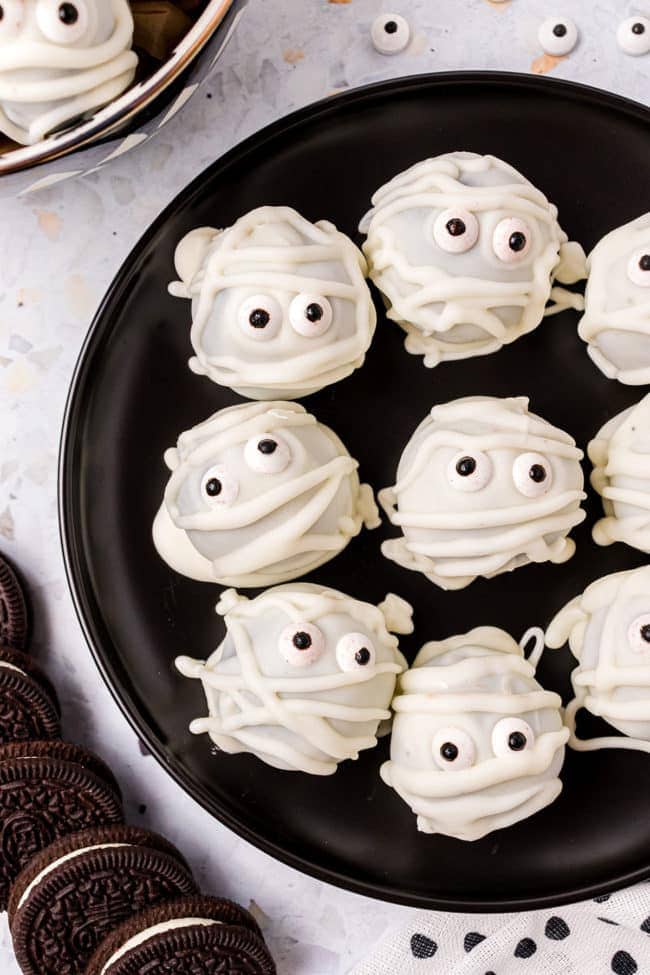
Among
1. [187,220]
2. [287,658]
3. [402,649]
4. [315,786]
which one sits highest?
[187,220]

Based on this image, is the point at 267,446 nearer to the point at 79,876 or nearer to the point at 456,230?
the point at 456,230

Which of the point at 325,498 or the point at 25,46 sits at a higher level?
the point at 25,46

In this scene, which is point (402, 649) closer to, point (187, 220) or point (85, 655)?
point (85, 655)

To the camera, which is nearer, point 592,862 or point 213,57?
point 213,57

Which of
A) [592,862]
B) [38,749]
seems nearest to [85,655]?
[38,749]

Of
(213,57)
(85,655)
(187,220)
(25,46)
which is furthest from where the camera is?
(85,655)

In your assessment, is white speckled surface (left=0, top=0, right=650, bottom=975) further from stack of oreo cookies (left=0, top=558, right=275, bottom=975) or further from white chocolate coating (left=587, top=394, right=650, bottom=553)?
white chocolate coating (left=587, top=394, right=650, bottom=553)

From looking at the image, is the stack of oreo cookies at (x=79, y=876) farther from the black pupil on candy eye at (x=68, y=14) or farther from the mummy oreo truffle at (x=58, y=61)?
the black pupil on candy eye at (x=68, y=14)
